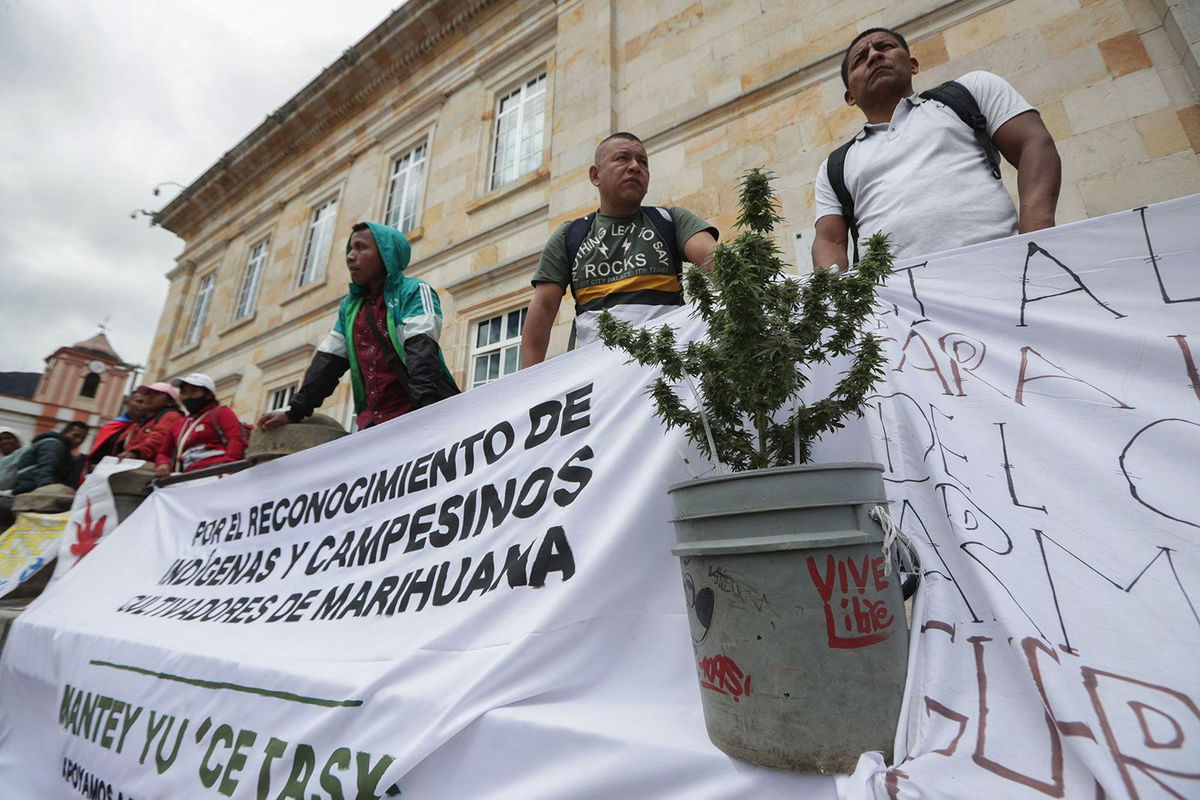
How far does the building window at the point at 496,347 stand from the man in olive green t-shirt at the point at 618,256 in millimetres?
4350

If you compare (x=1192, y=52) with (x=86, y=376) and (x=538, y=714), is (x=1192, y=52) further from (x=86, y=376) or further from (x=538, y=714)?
(x=86, y=376)

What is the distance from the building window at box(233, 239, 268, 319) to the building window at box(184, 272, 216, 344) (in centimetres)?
193

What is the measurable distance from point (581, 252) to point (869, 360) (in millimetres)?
1594

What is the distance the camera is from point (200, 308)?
1395 centimetres

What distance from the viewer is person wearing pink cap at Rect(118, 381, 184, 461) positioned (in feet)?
13.8

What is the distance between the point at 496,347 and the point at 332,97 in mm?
7596

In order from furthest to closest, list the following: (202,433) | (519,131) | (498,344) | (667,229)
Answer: (519,131)
(498,344)
(202,433)
(667,229)

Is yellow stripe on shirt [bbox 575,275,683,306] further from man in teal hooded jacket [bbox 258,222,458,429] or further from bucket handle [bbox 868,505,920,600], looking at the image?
bucket handle [bbox 868,505,920,600]

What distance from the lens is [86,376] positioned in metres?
37.2

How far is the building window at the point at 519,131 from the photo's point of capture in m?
7.79

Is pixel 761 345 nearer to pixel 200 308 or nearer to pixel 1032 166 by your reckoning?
pixel 1032 166

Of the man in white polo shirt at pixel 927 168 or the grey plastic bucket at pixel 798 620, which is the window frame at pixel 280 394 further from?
the grey plastic bucket at pixel 798 620

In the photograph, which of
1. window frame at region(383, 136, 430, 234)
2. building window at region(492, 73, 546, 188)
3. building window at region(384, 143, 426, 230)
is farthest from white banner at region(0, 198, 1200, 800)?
building window at region(384, 143, 426, 230)

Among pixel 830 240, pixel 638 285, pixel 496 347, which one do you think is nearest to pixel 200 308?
pixel 496 347
